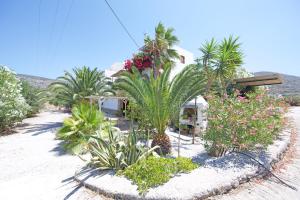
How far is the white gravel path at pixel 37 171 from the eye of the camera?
16.0 ft

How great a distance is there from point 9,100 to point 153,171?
1273 cm

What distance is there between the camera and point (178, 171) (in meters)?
5.18

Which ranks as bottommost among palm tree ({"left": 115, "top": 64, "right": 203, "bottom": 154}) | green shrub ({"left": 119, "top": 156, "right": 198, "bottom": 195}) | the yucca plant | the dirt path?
the dirt path

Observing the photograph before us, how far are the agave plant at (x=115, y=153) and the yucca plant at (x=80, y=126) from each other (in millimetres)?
2559

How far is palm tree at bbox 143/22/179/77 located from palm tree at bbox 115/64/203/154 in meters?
8.09

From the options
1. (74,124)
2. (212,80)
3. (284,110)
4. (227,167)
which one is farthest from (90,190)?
(212,80)

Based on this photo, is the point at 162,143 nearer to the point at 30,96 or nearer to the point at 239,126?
the point at 239,126

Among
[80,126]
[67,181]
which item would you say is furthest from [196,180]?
[80,126]

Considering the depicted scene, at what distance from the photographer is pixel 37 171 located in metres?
6.82

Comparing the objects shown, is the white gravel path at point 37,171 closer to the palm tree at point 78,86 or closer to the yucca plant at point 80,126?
the yucca plant at point 80,126

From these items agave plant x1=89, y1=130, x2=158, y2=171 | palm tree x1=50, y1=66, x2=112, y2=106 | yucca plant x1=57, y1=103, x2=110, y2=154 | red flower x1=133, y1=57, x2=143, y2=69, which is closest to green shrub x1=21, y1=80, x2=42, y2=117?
palm tree x1=50, y1=66, x2=112, y2=106

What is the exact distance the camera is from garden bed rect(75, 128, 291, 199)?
4.22 meters

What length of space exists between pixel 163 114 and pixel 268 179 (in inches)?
154

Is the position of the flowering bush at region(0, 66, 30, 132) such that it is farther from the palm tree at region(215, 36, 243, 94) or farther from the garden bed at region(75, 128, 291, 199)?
the palm tree at region(215, 36, 243, 94)
